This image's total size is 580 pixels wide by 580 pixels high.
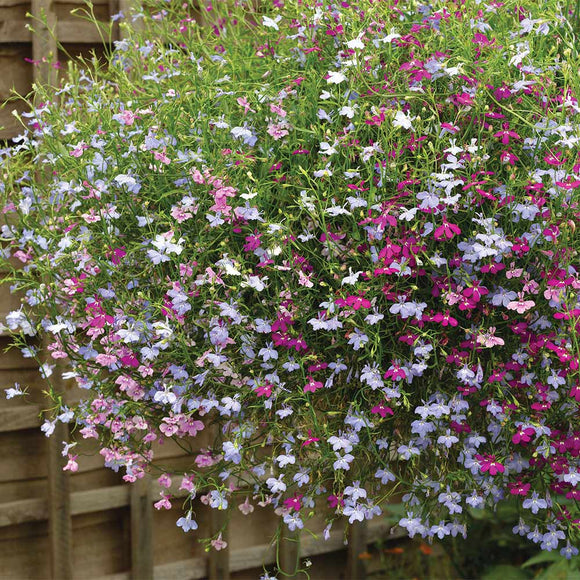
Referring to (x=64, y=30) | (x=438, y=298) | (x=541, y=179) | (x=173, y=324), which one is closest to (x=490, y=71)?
(x=541, y=179)

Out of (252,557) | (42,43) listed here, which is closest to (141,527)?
(252,557)

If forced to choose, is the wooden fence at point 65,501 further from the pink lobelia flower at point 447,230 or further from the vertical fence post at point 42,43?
the pink lobelia flower at point 447,230

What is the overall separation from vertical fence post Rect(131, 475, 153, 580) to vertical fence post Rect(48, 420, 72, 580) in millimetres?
176

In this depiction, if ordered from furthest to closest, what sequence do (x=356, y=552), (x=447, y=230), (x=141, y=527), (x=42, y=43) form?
(x=356, y=552)
(x=141, y=527)
(x=42, y=43)
(x=447, y=230)

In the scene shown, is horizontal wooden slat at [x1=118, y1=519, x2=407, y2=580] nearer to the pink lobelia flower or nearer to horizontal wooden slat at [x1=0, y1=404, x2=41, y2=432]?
horizontal wooden slat at [x1=0, y1=404, x2=41, y2=432]

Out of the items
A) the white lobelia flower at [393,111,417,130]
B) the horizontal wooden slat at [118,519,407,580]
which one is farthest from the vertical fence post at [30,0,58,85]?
the horizontal wooden slat at [118,519,407,580]

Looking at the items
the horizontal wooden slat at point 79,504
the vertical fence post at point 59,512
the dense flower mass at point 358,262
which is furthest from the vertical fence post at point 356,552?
the dense flower mass at point 358,262

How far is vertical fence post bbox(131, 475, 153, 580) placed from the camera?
219 centimetres

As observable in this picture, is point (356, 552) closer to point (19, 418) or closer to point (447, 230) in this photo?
point (19, 418)

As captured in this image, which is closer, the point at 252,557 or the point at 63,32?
the point at 63,32

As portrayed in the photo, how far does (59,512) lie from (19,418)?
27 centimetres

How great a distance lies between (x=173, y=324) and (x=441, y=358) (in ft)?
1.32

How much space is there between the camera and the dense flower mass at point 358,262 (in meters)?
1.13

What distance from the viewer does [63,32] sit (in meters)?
2.09
